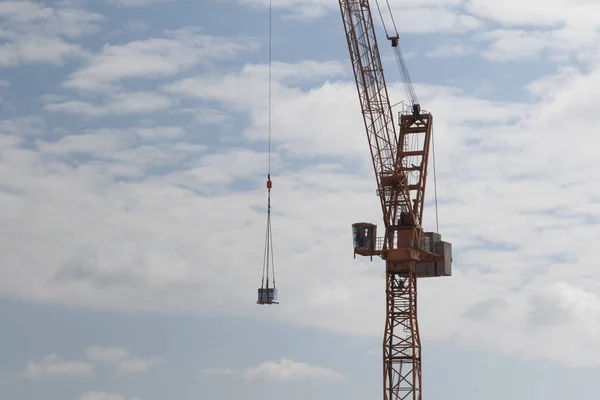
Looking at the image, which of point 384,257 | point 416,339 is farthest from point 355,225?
point 416,339

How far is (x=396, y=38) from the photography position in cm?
16188

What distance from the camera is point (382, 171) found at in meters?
164

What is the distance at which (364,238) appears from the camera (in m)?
163

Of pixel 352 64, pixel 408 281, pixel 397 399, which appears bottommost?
pixel 397 399

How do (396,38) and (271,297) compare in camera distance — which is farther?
(396,38)

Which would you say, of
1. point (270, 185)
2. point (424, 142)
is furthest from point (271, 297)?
point (424, 142)

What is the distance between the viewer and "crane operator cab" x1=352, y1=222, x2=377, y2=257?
163125 millimetres

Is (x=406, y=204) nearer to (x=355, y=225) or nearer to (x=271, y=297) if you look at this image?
(x=355, y=225)

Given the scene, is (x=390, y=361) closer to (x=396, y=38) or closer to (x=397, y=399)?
(x=397, y=399)

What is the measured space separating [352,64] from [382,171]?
46.1 ft

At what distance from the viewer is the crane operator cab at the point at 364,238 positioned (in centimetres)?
16312

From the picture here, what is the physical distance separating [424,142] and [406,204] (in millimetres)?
→ 8420

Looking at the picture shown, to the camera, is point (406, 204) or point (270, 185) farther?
point (406, 204)

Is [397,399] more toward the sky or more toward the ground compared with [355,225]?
more toward the ground
